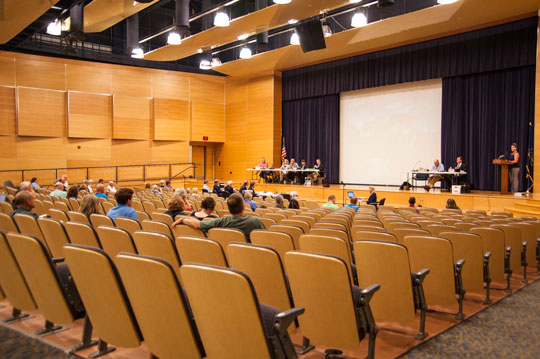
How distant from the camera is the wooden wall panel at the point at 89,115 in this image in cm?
1614

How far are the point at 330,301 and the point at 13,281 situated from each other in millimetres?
2257

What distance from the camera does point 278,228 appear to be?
4031mm

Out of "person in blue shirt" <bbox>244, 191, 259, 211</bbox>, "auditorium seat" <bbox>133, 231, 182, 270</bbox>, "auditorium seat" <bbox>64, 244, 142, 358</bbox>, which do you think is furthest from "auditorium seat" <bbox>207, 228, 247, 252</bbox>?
"person in blue shirt" <bbox>244, 191, 259, 211</bbox>

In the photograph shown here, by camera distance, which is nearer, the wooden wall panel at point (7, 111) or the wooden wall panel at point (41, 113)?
the wooden wall panel at point (7, 111)

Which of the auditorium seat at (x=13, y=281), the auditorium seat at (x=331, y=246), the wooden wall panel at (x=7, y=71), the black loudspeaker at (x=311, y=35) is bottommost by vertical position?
the auditorium seat at (x=13, y=281)

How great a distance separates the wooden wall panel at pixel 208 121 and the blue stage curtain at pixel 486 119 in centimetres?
1031

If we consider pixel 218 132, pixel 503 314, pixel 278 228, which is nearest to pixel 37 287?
pixel 278 228

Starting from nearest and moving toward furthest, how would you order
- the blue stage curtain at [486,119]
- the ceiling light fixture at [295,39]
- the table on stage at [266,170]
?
1. the blue stage curtain at [486,119]
2. the ceiling light fixture at [295,39]
3. the table on stage at [266,170]

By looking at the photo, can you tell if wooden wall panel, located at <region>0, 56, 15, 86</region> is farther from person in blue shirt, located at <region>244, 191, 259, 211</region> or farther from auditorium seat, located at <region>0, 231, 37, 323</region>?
auditorium seat, located at <region>0, 231, 37, 323</region>

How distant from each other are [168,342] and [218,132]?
18.5 meters

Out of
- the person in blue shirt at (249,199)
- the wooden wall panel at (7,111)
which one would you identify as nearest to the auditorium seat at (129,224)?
the person in blue shirt at (249,199)

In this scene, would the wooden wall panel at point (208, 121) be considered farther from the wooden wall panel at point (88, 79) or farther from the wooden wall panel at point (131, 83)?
the wooden wall panel at point (88, 79)

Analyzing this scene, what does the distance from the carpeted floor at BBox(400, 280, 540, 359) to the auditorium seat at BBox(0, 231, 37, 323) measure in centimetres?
264

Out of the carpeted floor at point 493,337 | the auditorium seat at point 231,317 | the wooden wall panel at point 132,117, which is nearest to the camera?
the auditorium seat at point 231,317
